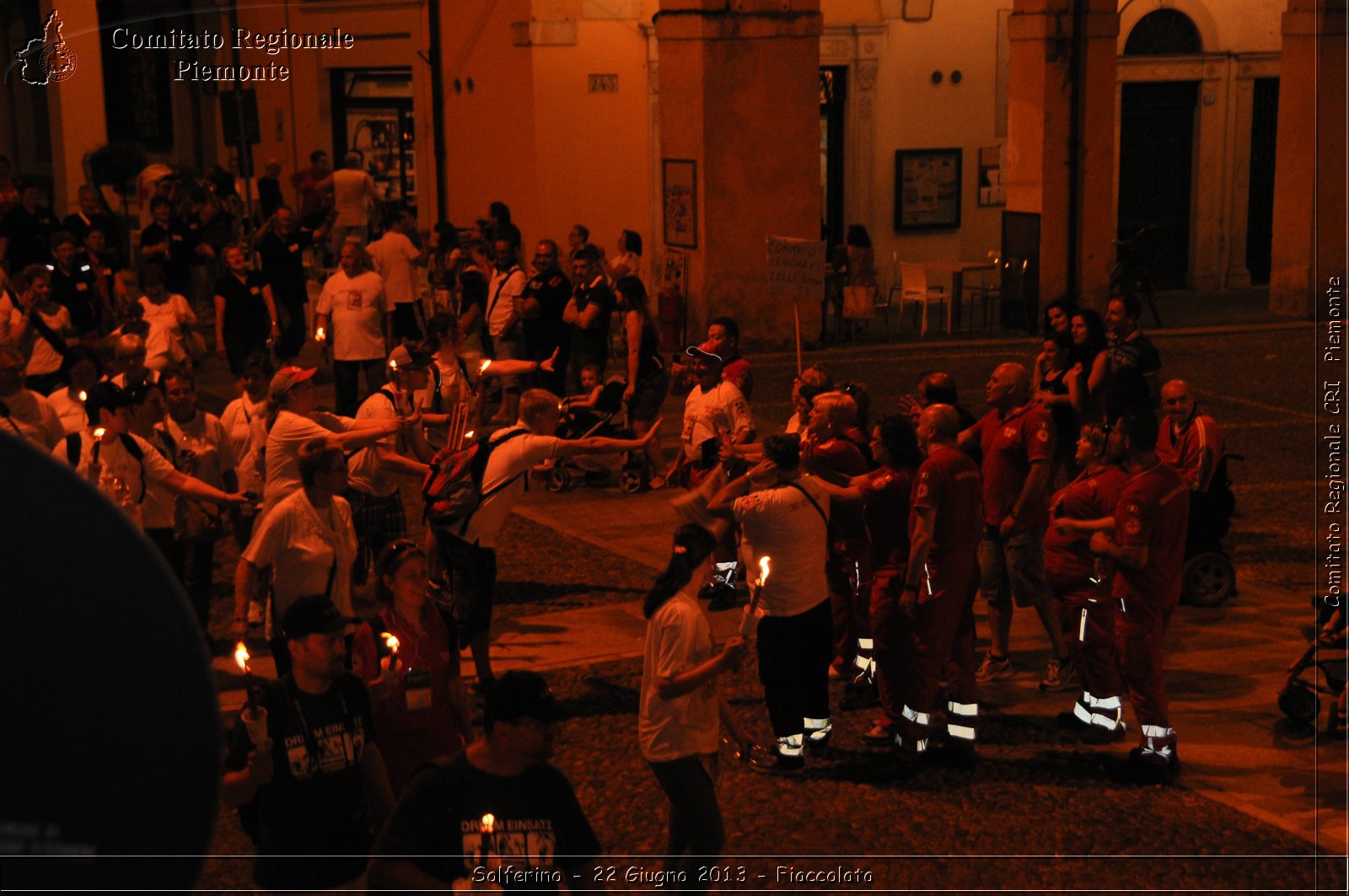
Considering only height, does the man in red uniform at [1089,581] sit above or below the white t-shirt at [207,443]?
below

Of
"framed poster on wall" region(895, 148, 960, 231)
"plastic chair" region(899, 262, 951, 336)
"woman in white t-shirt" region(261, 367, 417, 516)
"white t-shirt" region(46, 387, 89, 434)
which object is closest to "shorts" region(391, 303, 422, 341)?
"white t-shirt" region(46, 387, 89, 434)

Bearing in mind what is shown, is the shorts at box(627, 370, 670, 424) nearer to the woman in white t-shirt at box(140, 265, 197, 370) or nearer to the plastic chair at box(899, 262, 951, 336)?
the woman in white t-shirt at box(140, 265, 197, 370)

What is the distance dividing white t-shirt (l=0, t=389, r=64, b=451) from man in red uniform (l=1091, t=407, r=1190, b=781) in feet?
19.7

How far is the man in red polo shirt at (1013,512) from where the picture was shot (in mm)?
8750

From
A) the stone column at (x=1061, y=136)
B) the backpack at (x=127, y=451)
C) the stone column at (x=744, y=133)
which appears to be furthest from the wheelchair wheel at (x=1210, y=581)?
the stone column at (x=1061, y=136)

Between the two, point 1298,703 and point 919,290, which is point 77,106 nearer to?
point 919,290

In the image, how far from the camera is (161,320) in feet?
46.2

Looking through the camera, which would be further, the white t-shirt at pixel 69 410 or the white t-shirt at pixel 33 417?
the white t-shirt at pixel 69 410

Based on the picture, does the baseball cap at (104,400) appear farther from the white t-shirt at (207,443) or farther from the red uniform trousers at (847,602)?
the red uniform trousers at (847,602)

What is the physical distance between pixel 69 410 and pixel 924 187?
55.0ft

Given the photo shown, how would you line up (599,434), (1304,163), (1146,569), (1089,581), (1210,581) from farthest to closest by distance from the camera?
1. (1304,163)
2. (599,434)
3. (1210,581)
4. (1089,581)
5. (1146,569)

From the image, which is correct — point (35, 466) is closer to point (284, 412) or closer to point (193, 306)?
point (284, 412)

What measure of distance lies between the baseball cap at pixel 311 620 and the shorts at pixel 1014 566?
484cm

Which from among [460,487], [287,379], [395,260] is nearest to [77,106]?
[395,260]
